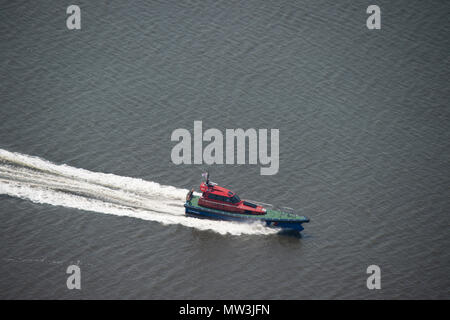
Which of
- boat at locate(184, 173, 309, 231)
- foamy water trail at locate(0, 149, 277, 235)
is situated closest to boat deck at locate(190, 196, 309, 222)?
boat at locate(184, 173, 309, 231)

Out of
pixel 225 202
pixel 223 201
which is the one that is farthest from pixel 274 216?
pixel 223 201

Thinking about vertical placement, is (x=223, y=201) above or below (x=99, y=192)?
below

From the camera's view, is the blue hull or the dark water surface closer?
the dark water surface

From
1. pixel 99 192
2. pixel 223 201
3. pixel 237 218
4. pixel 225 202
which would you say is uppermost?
pixel 99 192

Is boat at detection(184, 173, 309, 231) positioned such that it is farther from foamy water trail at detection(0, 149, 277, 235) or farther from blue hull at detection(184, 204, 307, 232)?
foamy water trail at detection(0, 149, 277, 235)

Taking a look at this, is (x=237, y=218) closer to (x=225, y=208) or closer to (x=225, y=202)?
(x=225, y=208)

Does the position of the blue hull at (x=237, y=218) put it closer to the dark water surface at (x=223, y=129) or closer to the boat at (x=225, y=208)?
the boat at (x=225, y=208)
